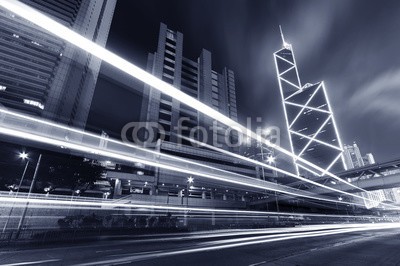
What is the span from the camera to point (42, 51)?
8294 cm

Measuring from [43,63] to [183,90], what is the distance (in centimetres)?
5718

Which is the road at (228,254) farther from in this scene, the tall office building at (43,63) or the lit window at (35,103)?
the lit window at (35,103)

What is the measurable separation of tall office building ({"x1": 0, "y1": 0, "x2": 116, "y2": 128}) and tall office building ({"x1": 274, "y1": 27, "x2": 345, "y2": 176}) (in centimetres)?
9419

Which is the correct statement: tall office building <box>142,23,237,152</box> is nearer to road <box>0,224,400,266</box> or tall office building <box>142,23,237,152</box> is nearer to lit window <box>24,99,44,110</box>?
lit window <box>24,99,44,110</box>

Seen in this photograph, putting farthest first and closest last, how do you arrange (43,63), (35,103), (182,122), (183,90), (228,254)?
1. (183,90)
2. (182,122)
3. (43,63)
4. (35,103)
5. (228,254)

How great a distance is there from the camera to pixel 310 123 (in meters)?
99.3

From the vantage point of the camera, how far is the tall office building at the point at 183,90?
78312 millimetres

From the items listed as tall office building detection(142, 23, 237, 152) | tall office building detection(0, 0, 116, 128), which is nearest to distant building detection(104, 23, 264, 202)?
tall office building detection(142, 23, 237, 152)

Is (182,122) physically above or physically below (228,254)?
above

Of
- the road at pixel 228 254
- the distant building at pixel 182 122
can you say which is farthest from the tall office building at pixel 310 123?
the road at pixel 228 254

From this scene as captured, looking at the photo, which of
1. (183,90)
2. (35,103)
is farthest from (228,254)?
(35,103)

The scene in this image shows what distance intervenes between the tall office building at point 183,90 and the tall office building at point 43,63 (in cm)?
2953

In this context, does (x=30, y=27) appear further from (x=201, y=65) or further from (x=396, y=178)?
(x=396, y=178)

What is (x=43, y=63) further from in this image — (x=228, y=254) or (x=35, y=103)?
(x=228, y=254)
